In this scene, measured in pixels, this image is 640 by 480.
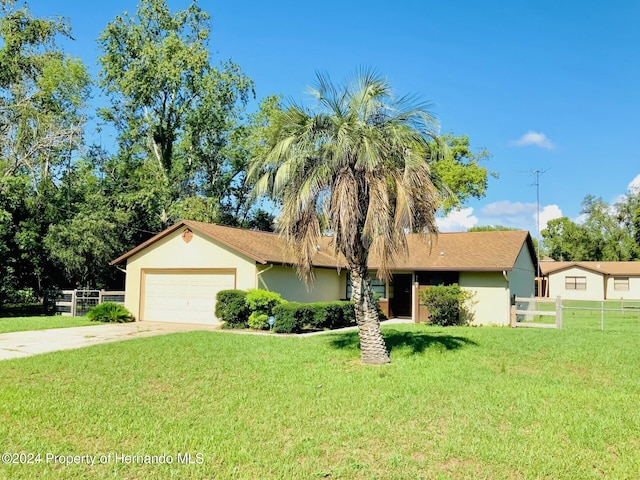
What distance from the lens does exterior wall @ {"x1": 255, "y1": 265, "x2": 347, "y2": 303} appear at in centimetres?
1780

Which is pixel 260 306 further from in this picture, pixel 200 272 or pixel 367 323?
pixel 367 323

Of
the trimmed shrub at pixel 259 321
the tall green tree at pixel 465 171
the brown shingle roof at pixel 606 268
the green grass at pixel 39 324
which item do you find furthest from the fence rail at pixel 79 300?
the brown shingle roof at pixel 606 268

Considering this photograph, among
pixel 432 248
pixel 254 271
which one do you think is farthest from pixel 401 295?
pixel 254 271

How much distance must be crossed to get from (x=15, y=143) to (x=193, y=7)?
1602cm

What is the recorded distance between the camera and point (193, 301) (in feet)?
62.3

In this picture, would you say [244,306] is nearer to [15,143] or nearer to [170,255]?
[170,255]

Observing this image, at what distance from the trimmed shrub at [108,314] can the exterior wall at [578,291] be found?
113 feet

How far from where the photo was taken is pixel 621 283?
3941 centimetres

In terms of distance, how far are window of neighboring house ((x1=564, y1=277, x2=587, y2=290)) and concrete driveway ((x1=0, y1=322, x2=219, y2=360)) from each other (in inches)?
1315

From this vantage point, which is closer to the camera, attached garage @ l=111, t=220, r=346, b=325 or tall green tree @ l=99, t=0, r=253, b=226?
attached garage @ l=111, t=220, r=346, b=325

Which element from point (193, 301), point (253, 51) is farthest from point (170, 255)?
point (253, 51)

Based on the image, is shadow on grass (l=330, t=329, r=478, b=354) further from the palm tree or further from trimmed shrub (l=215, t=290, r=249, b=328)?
trimmed shrub (l=215, t=290, r=249, b=328)

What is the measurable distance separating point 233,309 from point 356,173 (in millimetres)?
8802

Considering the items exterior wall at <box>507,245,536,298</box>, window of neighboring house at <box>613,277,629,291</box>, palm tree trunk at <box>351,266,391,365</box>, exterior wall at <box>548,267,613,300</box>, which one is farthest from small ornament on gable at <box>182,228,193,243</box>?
window of neighboring house at <box>613,277,629,291</box>
